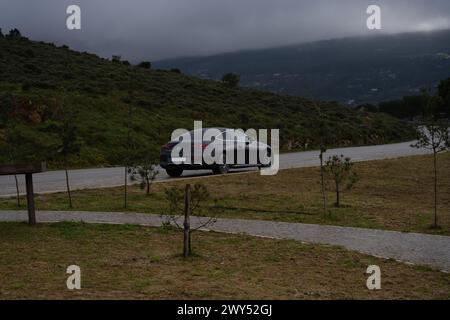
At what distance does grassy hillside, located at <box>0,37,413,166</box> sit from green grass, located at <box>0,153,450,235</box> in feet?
7.08

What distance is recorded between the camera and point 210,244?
28.9 feet

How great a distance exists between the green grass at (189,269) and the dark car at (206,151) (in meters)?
8.07

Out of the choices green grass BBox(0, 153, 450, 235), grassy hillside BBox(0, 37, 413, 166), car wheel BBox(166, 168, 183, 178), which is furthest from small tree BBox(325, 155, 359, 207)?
grassy hillside BBox(0, 37, 413, 166)

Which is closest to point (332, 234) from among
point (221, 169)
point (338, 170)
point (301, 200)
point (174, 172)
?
point (301, 200)

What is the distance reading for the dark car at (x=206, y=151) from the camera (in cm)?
1764

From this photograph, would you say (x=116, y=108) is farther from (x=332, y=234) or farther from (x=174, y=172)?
(x=332, y=234)

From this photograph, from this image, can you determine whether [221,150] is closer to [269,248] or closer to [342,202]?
[342,202]

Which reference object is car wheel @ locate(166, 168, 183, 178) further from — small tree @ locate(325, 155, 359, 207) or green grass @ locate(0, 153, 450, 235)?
small tree @ locate(325, 155, 359, 207)

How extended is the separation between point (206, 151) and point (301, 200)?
468 cm

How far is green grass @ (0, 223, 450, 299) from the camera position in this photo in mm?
6188

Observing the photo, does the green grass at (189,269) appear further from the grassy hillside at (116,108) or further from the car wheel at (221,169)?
the car wheel at (221,169)
